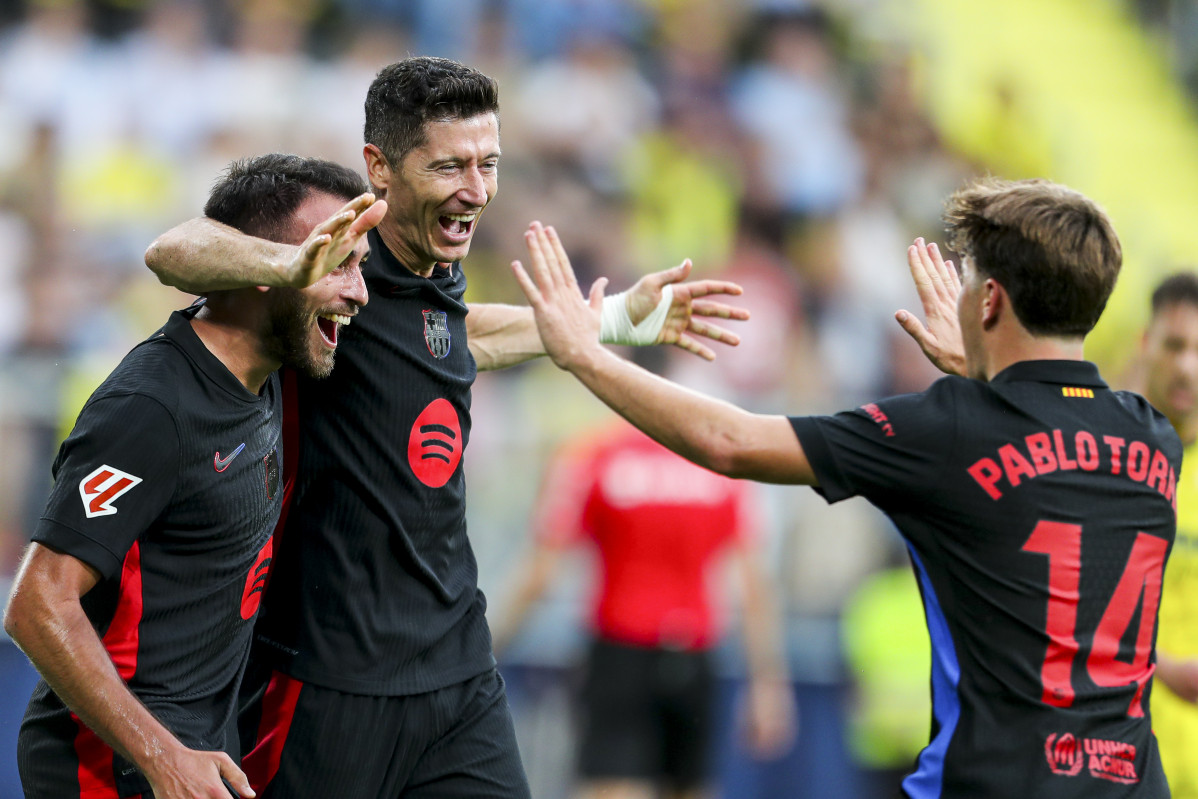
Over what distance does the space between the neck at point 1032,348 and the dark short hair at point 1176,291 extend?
2.08 metres

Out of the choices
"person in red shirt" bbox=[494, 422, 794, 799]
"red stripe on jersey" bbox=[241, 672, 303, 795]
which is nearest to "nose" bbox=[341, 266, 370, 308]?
"red stripe on jersey" bbox=[241, 672, 303, 795]

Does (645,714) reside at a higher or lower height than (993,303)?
lower

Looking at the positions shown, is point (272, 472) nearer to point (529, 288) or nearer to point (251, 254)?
point (251, 254)

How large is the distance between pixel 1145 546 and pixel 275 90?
29.1 feet

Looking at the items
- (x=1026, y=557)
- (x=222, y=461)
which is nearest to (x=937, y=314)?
(x=1026, y=557)

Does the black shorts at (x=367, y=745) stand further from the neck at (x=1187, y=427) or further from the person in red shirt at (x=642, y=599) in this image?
the person in red shirt at (x=642, y=599)

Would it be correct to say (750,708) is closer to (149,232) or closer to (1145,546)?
(1145,546)

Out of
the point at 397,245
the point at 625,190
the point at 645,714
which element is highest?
the point at 625,190

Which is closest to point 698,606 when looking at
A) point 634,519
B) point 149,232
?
point 634,519

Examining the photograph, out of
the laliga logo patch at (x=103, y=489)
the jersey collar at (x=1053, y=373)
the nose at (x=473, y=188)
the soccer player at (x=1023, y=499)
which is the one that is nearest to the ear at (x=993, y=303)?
the soccer player at (x=1023, y=499)

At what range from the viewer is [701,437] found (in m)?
3.09

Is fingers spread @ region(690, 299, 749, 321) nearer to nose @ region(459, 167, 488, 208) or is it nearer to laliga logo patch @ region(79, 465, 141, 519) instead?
nose @ region(459, 167, 488, 208)

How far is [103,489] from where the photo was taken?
9.53 ft

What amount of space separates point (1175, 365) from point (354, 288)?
317 centimetres
